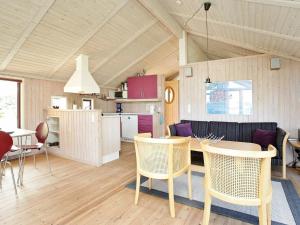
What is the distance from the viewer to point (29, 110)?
174 inches

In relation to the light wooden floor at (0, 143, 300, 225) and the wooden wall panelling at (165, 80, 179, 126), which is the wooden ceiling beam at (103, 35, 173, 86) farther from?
the light wooden floor at (0, 143, 300, 225)

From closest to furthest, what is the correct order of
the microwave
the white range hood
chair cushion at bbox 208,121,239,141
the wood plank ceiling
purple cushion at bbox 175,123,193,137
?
the wood plank ceiling < chair cushion at bbox 208,121,239,141 < purple cushion at bbox 175,123,193,137 < the white range hood < the microwave

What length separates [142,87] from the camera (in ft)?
20.4

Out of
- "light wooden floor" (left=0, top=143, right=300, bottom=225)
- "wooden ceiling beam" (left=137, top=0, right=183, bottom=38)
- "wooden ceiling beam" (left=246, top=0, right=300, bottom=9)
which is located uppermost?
"wooden ceiling beam" (left=137, top=0, right=183, bottom=38)

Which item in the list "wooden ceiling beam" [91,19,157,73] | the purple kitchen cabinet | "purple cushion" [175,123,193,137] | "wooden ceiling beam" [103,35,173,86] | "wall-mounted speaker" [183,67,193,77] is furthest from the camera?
the purple kitchen cabinet

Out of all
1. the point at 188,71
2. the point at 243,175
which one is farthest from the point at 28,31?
the point at 243,175

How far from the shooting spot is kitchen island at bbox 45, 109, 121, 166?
3607 mm

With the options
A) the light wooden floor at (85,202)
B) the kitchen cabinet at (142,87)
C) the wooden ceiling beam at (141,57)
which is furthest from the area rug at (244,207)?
the wooden ceiling beam at (141,57)

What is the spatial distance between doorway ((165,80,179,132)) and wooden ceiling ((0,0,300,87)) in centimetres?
247

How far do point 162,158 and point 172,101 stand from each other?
5.84 meters

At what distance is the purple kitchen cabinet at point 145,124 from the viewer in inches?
229

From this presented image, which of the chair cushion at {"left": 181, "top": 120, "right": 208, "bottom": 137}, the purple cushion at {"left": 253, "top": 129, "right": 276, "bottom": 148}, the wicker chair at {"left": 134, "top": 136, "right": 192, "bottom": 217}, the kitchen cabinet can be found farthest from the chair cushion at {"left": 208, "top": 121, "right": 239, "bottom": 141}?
the kitchen cabinet

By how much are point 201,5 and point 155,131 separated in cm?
385

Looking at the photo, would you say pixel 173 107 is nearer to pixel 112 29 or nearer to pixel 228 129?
pixel 228 129
